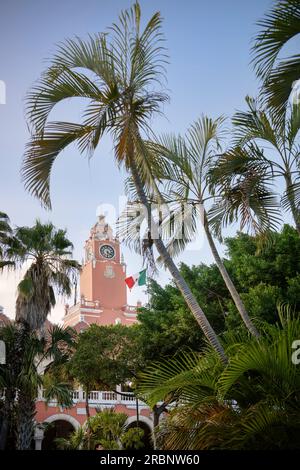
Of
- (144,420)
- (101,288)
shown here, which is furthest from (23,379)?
(101,288)

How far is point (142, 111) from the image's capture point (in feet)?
22.0

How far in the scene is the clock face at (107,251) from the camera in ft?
145

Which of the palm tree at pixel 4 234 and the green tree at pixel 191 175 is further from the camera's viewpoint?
A: the palm tree at pixel 4 234

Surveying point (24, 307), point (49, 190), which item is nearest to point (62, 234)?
point (24, 307)

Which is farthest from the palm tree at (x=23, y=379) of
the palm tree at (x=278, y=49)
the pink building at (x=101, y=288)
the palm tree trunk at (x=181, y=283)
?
the pink building at (x=101, y=288)

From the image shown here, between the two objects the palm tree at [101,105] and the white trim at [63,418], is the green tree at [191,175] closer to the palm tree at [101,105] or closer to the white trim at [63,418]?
the palm tree at [101,105]

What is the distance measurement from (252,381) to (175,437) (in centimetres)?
101

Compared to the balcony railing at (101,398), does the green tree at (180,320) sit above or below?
above

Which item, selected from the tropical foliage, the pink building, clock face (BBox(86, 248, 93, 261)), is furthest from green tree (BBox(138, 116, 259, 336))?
clock face (BBox(86, 248, 93, 261))

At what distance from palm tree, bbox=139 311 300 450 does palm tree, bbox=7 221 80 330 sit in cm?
878

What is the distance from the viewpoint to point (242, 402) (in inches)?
214

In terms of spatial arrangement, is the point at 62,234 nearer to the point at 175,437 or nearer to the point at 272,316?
the point at 272,316

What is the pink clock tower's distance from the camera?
41.4m
